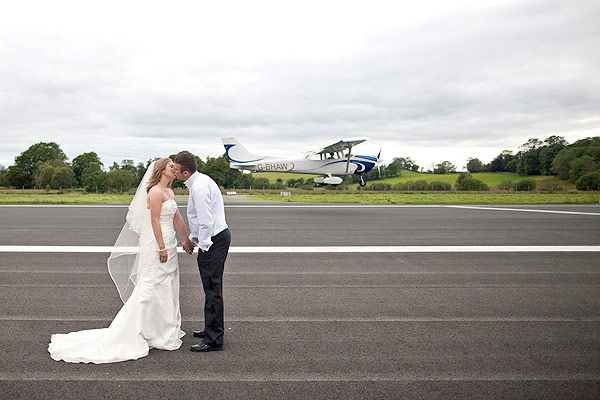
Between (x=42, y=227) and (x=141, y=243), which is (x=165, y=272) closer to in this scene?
(x=141, y=243)

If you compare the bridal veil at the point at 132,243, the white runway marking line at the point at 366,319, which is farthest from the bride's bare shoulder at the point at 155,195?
the white runway marking line at the point at 366,319

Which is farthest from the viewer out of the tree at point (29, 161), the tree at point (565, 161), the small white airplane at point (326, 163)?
the tree at point (29, 161)

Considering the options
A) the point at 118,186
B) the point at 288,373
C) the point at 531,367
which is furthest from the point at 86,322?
the point at 118,186

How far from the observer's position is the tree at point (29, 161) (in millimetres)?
83375

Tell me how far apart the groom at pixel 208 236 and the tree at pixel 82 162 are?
91.2m

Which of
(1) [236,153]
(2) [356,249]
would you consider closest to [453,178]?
(1) [236,153]

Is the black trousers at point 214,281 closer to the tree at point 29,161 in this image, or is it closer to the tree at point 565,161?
the tree at point 29,161

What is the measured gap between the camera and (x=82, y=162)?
286ft

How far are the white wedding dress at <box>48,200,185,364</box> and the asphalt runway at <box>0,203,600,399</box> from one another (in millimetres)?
137

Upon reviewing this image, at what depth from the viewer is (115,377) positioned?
344 cm

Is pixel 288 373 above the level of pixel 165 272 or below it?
below

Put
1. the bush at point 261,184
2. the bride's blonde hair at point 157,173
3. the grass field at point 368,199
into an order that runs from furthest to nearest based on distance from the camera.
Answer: the bush at point 261,184
the grass field at point 368,199
the bride's blonde hair at point 157,173

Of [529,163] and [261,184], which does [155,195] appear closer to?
[261,184]

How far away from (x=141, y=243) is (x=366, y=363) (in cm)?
248
